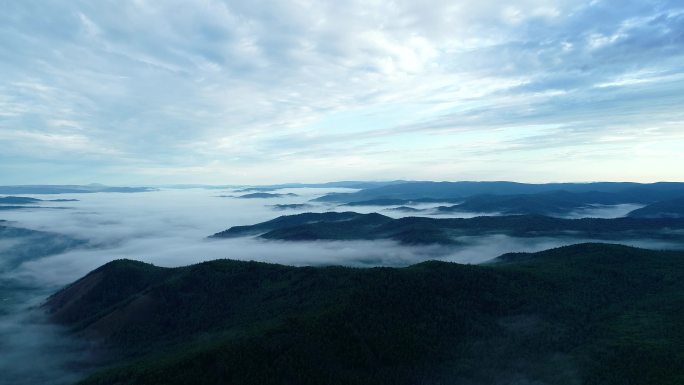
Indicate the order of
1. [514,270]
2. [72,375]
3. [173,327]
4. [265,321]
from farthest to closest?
[514,270] < [173,327] < [265,321] < [72,375]

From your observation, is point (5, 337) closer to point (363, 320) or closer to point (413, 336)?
point (363, 320)

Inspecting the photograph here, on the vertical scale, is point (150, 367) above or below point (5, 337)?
above

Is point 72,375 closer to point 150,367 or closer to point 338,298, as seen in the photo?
point 150,367

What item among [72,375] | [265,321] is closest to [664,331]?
[265,321]

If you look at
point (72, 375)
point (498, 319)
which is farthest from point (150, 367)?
point (498, 319)

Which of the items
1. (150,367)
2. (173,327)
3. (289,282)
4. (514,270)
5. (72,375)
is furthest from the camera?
(514,270)

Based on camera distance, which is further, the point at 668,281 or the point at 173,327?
the point at 668,281
